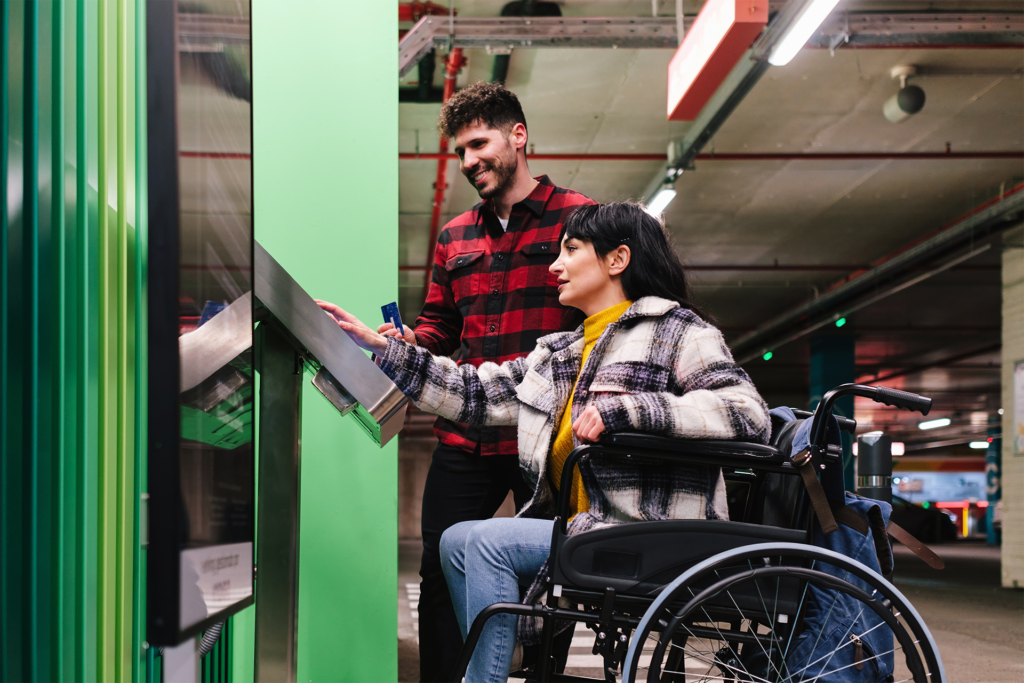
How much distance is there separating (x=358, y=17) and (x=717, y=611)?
6.92ft

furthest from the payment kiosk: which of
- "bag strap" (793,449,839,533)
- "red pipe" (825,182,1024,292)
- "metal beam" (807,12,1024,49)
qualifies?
"red pipe" (825,182,1024,292)

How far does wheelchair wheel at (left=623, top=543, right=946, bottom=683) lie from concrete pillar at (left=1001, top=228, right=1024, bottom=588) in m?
7.79

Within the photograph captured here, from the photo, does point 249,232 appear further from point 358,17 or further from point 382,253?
point 358,17

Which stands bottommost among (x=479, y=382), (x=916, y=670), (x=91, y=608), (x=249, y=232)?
(x=916, y=670)

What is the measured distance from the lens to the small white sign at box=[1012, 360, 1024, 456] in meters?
8.05

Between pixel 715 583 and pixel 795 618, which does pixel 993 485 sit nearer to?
pixel 795 618

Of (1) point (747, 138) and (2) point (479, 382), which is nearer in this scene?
(2) point (479, 382)

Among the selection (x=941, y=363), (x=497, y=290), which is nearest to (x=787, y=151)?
(x=497, y=290)

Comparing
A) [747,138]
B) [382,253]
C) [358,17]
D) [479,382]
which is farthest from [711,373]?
[747,138]

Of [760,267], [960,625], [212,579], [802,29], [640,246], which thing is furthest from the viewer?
[760,267]

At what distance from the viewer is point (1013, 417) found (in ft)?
27.2

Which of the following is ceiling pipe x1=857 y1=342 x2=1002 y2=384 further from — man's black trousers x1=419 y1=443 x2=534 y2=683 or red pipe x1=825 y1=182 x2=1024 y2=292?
man's black trousers x1=419 y1=443 x2=534 y2=683

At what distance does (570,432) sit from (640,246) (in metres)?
0.43

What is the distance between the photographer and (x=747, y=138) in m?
7.06
